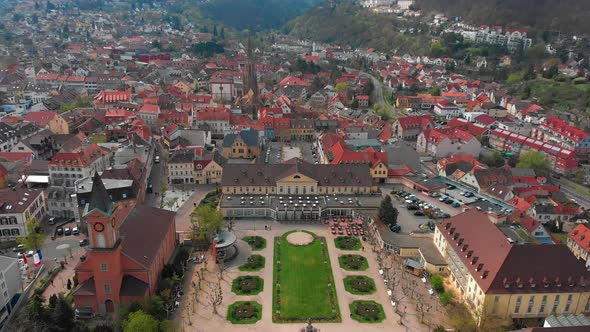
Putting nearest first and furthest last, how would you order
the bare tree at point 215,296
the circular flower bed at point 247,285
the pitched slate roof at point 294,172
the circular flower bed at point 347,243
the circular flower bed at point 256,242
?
the bare tree at point 215,296 → the circular flower bed at point 247,285 → the circular flower bed at point 256,242 → the circular flower bed at point 347,243 → the pitched slate roof at point 294,172

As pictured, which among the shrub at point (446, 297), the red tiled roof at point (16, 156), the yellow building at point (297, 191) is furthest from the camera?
the red tiled roof at point (16, 156)

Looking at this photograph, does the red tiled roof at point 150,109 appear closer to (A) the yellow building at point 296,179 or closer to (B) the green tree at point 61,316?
(A) the yellow building at point 296,179

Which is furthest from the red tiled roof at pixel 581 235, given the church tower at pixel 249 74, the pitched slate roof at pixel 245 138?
the church tower at pixel 249 74

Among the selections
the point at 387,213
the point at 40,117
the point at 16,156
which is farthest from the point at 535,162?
the point at 40,117

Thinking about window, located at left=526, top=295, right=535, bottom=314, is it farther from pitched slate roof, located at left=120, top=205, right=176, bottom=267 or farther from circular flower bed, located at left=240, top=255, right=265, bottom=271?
pitched slate roof, located at left=120, top=205, right=176, bottom=267

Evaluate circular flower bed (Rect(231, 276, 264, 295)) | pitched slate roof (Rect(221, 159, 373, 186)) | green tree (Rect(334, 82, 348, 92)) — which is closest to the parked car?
pitched slate roof (Rect(221, 159, 373, 186))

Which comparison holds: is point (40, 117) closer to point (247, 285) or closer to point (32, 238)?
point (32, 238)

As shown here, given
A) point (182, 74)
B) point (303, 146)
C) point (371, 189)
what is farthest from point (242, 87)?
point (371, 189)
